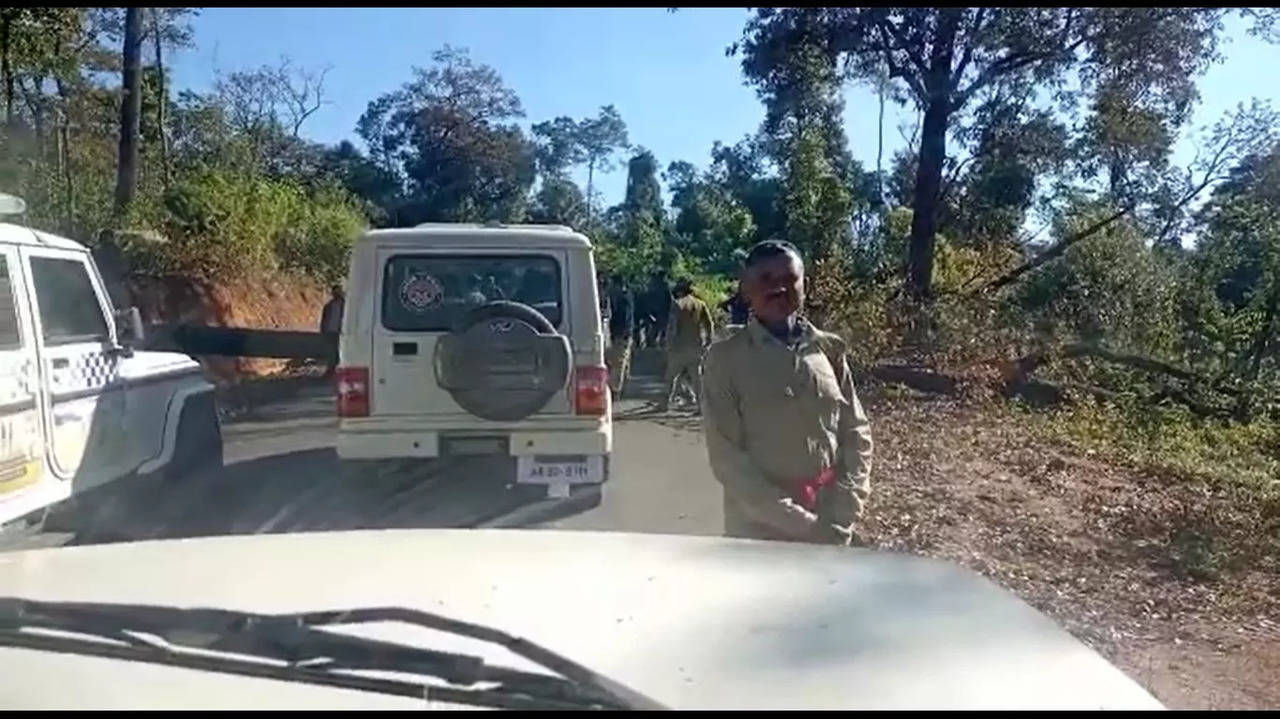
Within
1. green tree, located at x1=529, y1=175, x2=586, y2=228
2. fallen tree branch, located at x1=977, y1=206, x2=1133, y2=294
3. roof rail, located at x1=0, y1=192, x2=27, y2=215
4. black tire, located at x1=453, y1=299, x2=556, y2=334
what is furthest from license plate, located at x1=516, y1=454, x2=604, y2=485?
fallen tree branch, located at x1=977, y1=206, x2=1133, y2=294

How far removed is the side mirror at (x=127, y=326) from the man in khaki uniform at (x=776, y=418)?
4454 mm

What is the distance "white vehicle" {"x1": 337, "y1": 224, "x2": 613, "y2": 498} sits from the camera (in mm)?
7891

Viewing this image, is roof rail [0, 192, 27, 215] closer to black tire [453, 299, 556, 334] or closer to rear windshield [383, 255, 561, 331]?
rear windshield [383, 255, 561, 331]

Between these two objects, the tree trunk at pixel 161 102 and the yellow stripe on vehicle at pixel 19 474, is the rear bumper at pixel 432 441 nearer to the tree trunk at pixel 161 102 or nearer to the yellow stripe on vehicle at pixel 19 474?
the yellow stripe on vehicle at pixel 19 474

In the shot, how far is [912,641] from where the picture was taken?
2.20 meters

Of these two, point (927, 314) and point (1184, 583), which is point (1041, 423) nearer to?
point (927, 314)

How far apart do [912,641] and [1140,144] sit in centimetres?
Answer: 1786

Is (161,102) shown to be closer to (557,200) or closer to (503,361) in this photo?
(557,200)

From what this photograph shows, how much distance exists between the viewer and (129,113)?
20453 mm

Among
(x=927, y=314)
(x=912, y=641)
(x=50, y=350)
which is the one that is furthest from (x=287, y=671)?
(x=927, y=314)

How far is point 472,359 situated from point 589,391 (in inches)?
29.4

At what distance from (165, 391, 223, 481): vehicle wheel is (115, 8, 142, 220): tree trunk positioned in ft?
40.3

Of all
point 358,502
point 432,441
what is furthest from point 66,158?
point 432,441

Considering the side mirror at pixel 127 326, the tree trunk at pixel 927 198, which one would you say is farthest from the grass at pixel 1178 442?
the side mirror at pixel 127 326
